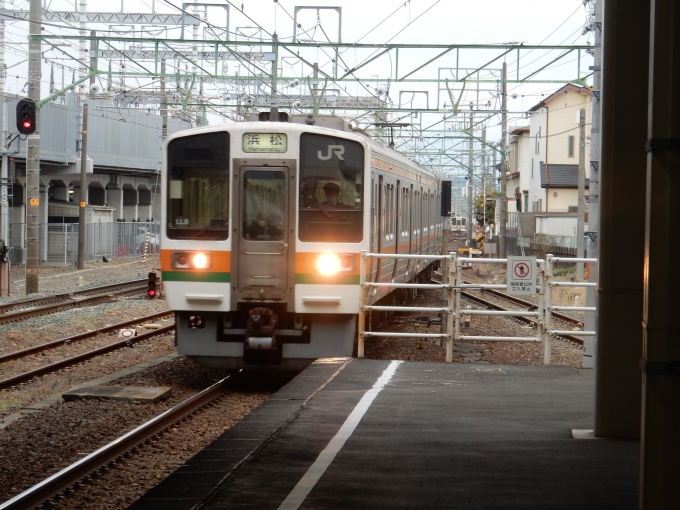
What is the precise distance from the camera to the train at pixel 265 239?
10750 mm

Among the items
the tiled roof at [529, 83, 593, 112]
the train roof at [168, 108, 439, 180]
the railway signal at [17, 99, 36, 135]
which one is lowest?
the train roof at [168, 108, 439, 180]

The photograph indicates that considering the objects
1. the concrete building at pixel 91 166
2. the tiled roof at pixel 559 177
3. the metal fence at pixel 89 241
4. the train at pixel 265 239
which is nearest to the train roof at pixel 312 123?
the train at pixel 265 239

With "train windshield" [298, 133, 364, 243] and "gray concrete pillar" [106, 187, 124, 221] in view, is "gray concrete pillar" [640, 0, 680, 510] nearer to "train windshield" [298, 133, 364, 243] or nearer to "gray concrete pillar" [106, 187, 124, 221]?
"train windshield" [298, 133, 364, 243]

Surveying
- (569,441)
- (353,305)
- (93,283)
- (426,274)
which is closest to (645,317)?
(569,441)

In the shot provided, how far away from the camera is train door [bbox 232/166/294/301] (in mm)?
10750

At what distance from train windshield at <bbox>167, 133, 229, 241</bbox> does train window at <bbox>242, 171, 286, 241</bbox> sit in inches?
12.7

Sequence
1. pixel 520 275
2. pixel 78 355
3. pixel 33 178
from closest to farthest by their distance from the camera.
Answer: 1. pixel 520 275
2. pixel 78 355
3. pixel 33 178

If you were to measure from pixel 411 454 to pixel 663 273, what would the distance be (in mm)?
2632

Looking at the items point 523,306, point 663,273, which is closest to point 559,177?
point 523,306

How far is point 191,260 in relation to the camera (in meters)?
10.8

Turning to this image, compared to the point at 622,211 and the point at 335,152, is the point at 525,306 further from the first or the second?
the point at 622,211

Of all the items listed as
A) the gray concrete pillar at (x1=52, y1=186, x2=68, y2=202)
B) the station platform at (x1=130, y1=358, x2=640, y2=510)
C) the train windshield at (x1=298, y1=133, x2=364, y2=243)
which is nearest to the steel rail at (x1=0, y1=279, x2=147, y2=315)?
the train windshield at (x1=298, y1=133, x2=364, y2=243)

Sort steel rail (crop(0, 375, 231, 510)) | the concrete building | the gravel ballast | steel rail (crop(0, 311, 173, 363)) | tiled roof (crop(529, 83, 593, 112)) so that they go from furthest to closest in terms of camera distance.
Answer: tiled roof (crop(529, 83, 593, 112)), the concrete building, steel rail (crop(0, 311, 173, 363)), the gravel ballast, steel rail (crop(0, 375, 231, 510))

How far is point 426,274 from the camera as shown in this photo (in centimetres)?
2588
